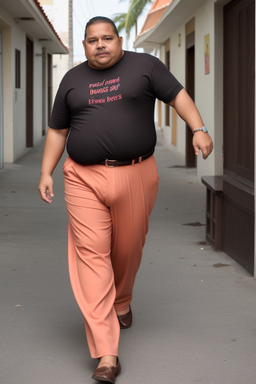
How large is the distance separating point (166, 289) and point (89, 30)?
2.29m

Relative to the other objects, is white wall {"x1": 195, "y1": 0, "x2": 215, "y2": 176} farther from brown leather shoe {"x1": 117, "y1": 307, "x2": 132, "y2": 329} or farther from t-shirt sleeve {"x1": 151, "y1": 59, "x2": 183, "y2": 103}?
t-shirt sleeve {"x1": 151, "y1": 59, "x2": 183, "y2": 103}

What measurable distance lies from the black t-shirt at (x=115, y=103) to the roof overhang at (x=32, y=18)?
10249mm

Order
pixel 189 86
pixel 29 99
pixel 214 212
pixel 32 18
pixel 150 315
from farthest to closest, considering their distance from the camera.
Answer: pixel 29 99 < pixel 32 18 < pixel 189 86 < pixel 214 212 < pixel 150 315

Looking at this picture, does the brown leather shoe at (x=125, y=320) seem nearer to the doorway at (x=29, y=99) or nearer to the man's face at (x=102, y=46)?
the man's face at (x=102, y=46)

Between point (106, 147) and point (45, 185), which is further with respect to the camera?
point (45, 185)

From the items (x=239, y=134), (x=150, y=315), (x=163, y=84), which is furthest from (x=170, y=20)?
(x=163, y=84)

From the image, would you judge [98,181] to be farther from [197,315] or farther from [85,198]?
[197,315]

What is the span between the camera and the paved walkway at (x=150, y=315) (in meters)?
3.95

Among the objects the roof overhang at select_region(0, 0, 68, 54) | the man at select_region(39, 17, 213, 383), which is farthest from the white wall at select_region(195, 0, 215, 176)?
the man at select_region(39, 17, 213, 383)

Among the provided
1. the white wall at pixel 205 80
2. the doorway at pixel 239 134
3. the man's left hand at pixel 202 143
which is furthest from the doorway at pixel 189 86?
the man's left hand at pixel 202 143

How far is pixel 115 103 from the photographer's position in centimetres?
398

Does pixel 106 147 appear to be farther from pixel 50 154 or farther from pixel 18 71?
pixel 18 71

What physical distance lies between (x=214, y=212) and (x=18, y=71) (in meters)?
11.1

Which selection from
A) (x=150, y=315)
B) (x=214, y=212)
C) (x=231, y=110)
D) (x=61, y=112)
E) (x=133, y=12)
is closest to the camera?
(x=61, y=112)
